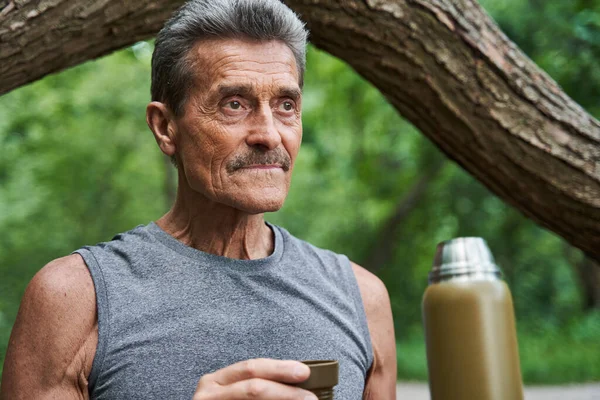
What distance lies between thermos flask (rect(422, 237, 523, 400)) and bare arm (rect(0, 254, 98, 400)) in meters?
1.00

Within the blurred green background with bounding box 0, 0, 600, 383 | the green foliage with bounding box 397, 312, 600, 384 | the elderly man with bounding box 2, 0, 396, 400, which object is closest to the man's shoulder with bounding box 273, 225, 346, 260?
the elderly man with bounding box 2, 0, 396, 400

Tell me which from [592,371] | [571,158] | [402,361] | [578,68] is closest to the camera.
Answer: [571,158]

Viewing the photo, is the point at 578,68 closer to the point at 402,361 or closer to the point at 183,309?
the point at 183,309

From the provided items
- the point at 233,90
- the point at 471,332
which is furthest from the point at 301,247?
the point at 471,332

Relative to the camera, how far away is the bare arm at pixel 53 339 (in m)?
1.96

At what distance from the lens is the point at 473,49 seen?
2795 millimetres

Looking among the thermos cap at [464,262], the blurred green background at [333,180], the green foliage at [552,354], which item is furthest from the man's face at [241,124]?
the green foliage at [552,354]

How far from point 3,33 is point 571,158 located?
6.52 ft

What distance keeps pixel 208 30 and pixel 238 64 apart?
0.47 feet

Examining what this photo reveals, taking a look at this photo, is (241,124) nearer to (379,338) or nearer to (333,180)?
(379,338)

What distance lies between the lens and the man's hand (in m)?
1.38

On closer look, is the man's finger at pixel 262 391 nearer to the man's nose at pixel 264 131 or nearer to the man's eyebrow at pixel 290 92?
the man's nose at pixel 264 131

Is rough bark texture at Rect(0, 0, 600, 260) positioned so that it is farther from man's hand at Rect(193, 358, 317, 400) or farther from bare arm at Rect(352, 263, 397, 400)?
man's hand at Rect(193, 358, 317, 400)

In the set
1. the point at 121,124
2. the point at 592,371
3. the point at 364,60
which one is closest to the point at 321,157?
the point at 121,124
